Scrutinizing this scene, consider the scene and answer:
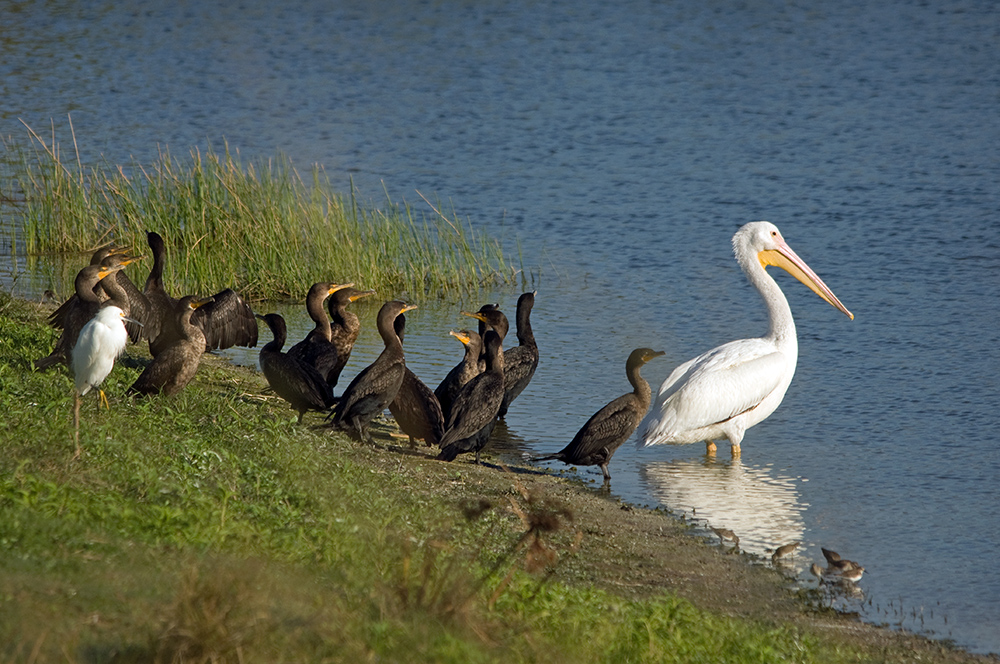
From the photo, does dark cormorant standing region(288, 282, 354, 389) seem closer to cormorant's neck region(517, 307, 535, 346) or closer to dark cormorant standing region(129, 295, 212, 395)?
dark cormorant standing region(129, 295, 212, 395)

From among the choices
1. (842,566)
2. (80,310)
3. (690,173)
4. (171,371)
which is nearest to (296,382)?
(171,371)

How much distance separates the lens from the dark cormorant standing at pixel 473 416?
7.93 m

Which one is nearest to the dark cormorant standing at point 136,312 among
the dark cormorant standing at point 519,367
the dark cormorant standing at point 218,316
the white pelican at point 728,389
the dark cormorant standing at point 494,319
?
the dark cormorant standing at point 218,316

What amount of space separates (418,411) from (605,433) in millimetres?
1271

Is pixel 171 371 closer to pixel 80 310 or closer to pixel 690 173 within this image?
pixel 80 310

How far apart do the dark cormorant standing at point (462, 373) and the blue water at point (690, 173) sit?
1.92ft

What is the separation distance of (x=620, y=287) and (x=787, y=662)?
30.6 ft

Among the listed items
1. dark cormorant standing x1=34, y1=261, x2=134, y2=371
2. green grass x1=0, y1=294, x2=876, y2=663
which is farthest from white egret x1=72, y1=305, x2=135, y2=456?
dark cormorant standing x1=34, y1=261, x2=134, y2=371

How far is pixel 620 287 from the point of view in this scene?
1409 cm

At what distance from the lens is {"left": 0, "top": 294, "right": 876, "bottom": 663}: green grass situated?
3.99 m

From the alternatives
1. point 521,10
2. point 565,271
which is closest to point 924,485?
point 565,271

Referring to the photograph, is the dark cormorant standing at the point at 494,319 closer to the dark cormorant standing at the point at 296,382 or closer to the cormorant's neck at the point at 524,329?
the cormorant's neck at the point at 524,329

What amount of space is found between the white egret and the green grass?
0.14m

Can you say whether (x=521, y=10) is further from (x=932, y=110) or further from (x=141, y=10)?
(x=932, y=110)
